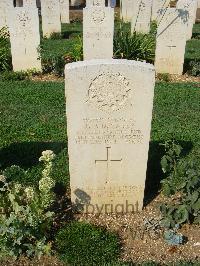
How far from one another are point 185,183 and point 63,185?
1711 millimetres

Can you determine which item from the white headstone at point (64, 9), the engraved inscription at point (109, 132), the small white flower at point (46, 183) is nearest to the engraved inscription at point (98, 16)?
the engraved inscription at point (109, 132)

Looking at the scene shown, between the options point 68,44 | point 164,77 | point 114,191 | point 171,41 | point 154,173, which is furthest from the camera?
point 68,44

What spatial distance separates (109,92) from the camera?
423cm

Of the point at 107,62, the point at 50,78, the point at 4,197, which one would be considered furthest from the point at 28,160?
the point at 50,78

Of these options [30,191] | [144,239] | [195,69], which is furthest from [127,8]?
[30,191]

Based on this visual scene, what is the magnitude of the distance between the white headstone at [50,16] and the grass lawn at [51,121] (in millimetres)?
7175

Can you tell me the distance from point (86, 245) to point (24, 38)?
24.1ft

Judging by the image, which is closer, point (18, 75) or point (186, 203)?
point (186, 203)

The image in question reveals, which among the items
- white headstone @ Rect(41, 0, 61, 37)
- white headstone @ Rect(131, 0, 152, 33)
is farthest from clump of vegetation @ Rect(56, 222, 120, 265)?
white headstone @ Rect(41, 0, 61, 37)

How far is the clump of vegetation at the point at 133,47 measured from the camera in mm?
10939

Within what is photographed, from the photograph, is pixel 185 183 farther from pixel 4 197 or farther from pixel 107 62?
pixel 4 197

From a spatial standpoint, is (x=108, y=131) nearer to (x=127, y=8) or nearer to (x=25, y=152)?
(x=25, y=152)

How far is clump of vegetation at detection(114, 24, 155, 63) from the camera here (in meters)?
10.9

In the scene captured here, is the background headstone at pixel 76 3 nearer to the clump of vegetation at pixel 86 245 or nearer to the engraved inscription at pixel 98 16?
the engraved inscription at pixel 98 16
